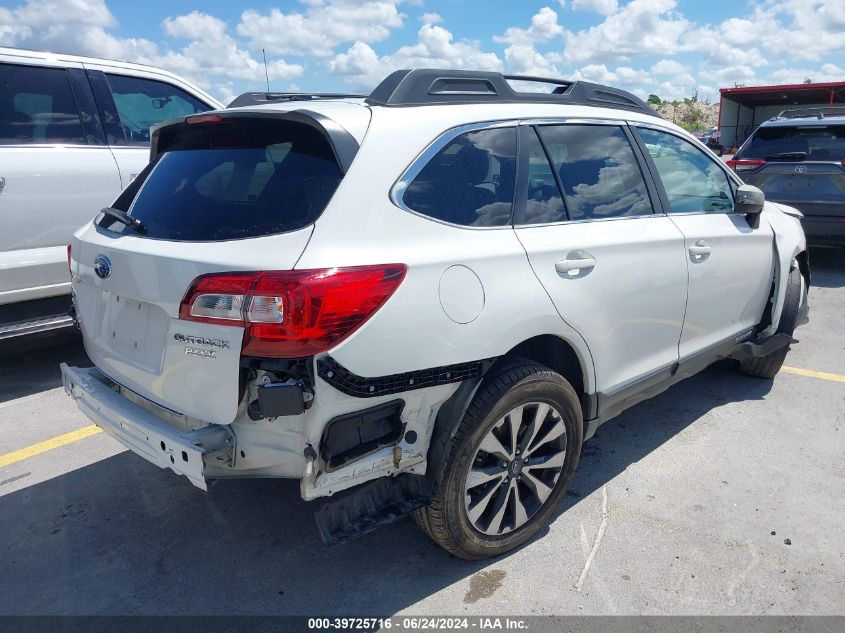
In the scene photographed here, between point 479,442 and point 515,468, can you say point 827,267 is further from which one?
point 479,442

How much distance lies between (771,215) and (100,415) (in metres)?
4.21

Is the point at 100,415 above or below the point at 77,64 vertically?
below

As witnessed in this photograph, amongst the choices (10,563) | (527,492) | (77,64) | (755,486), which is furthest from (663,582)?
(77,64)

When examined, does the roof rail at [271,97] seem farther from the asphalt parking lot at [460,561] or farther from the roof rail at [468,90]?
the asphalt parking lot at [460,561]

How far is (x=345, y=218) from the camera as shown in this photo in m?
2.24

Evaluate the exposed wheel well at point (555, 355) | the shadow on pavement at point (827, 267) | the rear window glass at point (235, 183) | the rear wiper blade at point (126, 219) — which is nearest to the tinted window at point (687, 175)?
the exposed wheel well at point (555, 355)

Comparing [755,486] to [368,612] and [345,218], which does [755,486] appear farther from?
[345,218]

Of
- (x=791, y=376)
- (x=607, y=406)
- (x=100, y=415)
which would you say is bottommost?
(x=791, y=376)

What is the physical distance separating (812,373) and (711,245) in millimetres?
2063

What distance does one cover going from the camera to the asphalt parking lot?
2.64 meters

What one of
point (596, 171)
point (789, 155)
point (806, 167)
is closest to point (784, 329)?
point (596, 171)

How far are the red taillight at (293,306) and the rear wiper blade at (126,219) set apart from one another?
0.65 metres

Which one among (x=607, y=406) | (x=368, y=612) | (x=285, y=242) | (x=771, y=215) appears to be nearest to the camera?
(x=285, y=242)

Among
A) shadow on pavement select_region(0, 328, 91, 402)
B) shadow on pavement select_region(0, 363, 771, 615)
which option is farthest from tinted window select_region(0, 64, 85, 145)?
shadow on pavement select_region(0, 363, 771, 615)
